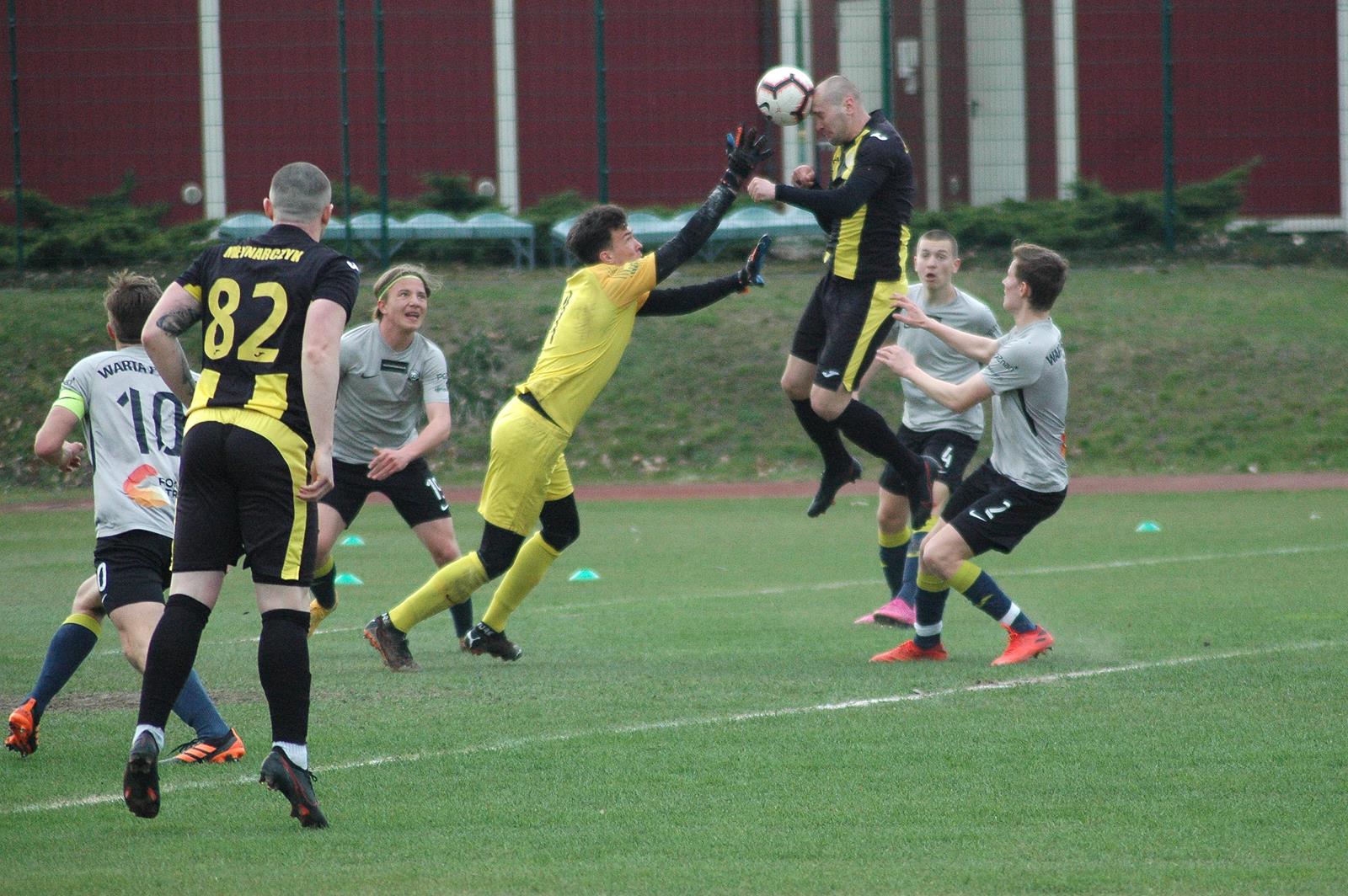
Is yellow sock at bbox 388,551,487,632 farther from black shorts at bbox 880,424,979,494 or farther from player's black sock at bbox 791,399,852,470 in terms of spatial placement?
black shorts at bbox 880,424,979,494

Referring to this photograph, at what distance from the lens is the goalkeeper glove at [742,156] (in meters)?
7.21

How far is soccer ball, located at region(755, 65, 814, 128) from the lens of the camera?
26.9 ft

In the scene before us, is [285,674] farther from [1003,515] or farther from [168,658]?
[1003,515]

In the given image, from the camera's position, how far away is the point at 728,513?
1500cm

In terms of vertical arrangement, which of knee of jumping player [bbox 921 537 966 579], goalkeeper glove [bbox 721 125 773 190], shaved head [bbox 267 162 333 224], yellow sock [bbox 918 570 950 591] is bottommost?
yellow sock [bbox 918 570 950 591]

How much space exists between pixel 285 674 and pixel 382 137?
17497mm

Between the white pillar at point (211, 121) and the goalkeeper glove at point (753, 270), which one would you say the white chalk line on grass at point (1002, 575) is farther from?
the white pillar at point (211, 121)

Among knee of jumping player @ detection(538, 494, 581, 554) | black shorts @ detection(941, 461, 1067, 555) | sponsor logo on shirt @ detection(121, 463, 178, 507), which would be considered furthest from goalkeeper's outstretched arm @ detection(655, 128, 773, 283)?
sponsor logo on shirt @ detection(121, 463, 178, 507)

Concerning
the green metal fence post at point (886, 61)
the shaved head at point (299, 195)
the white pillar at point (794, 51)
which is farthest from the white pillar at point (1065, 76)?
the shaved head at point (299, 195)

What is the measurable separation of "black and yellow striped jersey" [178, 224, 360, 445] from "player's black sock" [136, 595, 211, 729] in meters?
0.57

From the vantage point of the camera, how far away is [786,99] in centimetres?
821

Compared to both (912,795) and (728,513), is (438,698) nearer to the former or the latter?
(912,795)

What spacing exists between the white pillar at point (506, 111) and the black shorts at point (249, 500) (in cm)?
1785

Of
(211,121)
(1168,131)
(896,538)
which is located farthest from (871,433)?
(211,121)
